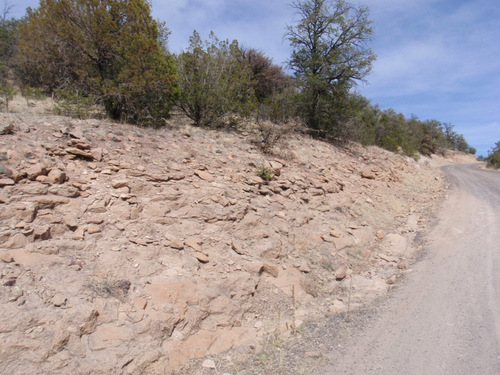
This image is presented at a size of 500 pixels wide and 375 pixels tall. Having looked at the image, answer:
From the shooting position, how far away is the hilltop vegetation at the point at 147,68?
29.5 feet

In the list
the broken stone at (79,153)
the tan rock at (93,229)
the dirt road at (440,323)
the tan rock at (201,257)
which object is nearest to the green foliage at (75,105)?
the broken stone at (79,153)

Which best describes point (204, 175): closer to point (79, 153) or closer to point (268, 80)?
point (79, 153)

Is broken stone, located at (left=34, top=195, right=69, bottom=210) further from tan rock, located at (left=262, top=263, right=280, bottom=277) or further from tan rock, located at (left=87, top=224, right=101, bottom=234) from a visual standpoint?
tan rock, located at (left=262, top=263, right=280, bottom=277)

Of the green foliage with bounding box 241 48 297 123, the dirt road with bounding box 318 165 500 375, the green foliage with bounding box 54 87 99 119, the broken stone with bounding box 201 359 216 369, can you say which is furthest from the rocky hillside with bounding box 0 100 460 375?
the green foliage with bounding box 241 48 297 123

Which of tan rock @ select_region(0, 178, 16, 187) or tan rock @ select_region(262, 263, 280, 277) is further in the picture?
tan rock @ select_region(262, 263, 280, 277)

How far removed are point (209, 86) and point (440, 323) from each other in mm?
8644

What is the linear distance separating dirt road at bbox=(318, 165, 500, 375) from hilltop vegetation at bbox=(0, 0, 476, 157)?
7.16m

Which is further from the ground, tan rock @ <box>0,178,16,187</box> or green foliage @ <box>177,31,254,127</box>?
green foliage @ <box>177,31,254,127</box>

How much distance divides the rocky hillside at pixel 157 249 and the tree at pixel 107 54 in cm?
126

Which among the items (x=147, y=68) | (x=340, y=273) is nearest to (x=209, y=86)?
(x=147, y=68)

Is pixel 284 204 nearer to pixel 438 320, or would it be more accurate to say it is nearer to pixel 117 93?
Answer: pixel 438 320

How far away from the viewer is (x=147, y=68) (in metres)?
9.13

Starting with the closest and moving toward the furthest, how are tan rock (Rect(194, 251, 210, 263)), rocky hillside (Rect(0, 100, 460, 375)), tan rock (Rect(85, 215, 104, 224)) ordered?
rocky hillside (Rect(0, 100, 460, 375))
tan rock (Rect(85, 215, 104, 224))
tan rock (Rect(194, 251, 210, 263))

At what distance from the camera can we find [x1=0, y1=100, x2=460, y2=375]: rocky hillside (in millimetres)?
3559
